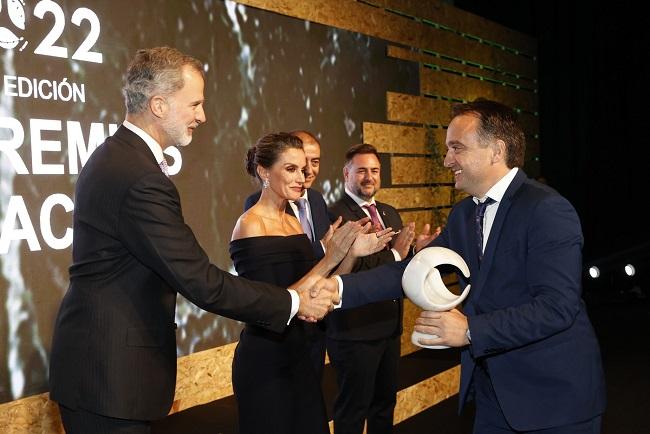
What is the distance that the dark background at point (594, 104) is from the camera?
10.3 meters

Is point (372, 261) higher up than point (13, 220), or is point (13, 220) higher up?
point (13, 220)

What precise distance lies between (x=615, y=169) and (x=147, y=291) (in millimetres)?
9513

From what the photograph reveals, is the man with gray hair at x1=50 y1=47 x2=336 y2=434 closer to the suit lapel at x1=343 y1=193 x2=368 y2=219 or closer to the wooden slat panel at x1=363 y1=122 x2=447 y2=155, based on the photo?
the suit lapel at x1=343 y1=193 x2=368 y2=219

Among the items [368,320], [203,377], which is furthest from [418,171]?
[368,320]

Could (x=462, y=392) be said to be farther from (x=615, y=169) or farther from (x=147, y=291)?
(x=615, y=169)

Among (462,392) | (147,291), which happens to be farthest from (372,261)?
(147,291)

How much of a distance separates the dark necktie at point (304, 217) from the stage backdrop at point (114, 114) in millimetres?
997

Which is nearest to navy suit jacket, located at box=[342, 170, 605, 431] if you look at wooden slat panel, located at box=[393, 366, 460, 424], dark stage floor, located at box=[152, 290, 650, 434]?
dark stage floor, located at box=[152, 290, 650, 434]

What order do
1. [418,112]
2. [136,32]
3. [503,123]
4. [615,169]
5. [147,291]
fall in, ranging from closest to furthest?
[147,291] < [503,123] < [136,32] < [418,112] < [615,169]

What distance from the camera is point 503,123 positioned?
2.66m

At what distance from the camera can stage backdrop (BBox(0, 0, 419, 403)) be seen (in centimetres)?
393

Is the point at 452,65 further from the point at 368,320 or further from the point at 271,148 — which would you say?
the point at 271,148

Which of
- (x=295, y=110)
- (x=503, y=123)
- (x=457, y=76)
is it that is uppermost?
(x=457, y=76)

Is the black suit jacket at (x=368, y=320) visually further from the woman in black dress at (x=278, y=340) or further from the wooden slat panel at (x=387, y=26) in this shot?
the wooden slat panel at (x=387, y=26)
